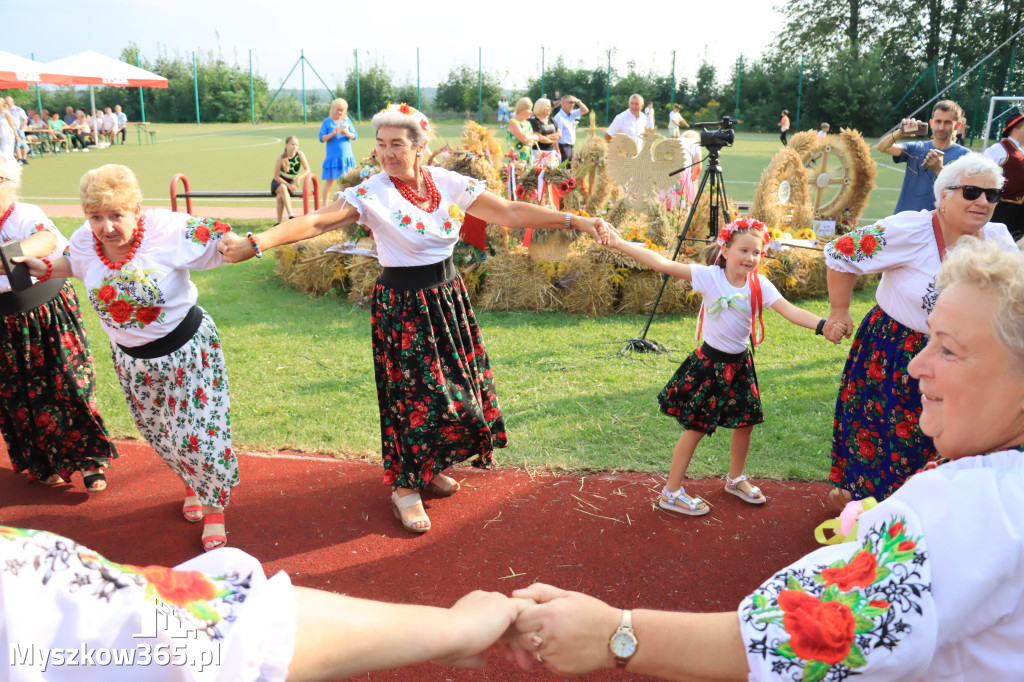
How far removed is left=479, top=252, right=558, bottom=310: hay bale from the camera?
8.30 metres

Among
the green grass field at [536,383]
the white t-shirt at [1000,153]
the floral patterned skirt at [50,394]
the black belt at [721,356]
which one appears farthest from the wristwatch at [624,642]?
the white t-shirt at [1000,153]

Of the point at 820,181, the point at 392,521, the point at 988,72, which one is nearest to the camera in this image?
the point at 392,521

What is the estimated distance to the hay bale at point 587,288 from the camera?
26.9 feet

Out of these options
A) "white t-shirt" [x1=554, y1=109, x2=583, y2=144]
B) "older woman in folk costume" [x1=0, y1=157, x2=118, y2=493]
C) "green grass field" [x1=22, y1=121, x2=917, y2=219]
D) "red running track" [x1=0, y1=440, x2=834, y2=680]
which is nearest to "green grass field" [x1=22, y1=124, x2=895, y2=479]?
"red running track" [x1=0, y1=440, x2=834, y2=680]

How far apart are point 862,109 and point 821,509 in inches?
1316

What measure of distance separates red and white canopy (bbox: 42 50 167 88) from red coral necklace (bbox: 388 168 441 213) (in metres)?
26.2

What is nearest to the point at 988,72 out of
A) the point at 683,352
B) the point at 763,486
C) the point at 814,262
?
the point at 814,262

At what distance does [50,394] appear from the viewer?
448 centimetres

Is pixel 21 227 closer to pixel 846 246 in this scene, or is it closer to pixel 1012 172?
pixel 846 246

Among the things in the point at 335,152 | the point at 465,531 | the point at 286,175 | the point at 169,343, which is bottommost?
the point at 465,531

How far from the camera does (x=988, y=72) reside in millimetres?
29281

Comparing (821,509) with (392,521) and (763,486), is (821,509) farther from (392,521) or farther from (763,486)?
(392,521)

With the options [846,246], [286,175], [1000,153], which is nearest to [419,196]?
[846,246]

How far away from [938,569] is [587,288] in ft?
23.0
